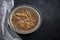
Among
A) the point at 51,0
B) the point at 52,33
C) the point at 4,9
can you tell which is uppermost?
the point at 51,0

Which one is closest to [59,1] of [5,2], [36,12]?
[36,12]

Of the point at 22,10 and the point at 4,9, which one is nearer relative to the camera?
the point at 4,9

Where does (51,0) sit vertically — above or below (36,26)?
above

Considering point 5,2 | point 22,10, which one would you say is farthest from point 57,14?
point 5,2

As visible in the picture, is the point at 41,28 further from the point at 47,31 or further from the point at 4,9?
the point at 4,9

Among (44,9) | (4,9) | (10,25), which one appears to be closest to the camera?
(4,9)

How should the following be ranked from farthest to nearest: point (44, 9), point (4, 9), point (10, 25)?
point (44, 9) → point (10, 25) → point (4, 9)
